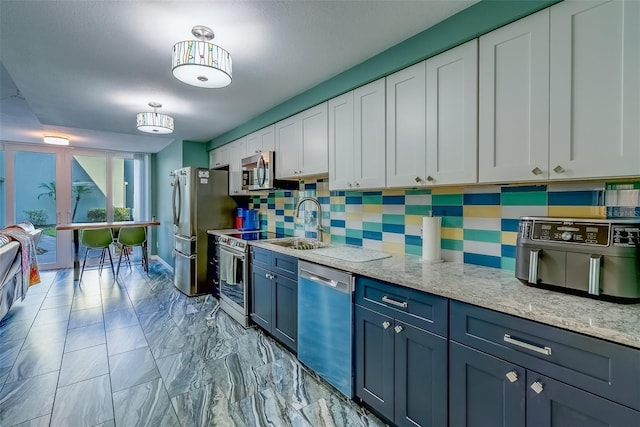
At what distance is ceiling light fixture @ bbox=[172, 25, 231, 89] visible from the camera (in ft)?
5.82

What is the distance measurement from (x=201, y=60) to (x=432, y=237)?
180 centimetres

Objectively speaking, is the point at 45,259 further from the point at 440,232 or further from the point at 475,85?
the point at 475,85

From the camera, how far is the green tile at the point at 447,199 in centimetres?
200

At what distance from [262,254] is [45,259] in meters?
5.52

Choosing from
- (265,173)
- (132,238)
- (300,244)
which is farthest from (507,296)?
(132,238)

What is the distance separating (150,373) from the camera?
2287 mm

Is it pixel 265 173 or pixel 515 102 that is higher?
pixel 515 102

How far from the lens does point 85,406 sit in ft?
6.27

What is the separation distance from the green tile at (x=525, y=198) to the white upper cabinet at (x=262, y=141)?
2327 mm

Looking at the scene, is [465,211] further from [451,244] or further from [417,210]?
[417,210]

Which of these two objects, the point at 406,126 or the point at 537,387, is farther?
the point at 406,126

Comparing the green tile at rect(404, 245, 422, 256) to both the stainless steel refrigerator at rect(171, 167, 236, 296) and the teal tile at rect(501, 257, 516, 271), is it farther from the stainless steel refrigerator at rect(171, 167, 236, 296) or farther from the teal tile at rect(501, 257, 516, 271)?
the stainless steel refrigerator at rect(171, 167, 236, 296)

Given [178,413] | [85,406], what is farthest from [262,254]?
[85,406]

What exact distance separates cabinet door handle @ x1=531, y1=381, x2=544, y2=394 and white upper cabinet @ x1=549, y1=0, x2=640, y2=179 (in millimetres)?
853
